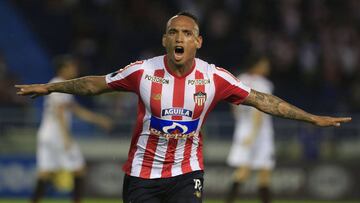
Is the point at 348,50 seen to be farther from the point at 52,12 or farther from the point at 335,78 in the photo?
the point at 52,12

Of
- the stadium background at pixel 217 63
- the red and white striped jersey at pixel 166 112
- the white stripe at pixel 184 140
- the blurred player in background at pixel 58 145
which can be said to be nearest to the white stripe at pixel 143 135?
the red and white striped jersey at pixel 166 112

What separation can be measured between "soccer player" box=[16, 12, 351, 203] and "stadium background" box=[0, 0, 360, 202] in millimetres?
8933

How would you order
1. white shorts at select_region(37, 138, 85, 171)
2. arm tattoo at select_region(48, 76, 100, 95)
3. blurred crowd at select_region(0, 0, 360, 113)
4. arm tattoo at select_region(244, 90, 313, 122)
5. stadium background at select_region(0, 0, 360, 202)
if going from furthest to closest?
1. blurred crowd at select_region(0, 0, 360, 113)
2. stadium background at select_region(0, 0, 360, 202)
3. white shorts at select_region(37, 138, 85, 171)
4. arm tattoo at select_region(244, 90, 313, 122)
5. arm tattoo at select_region(48, 76, 100, 95)

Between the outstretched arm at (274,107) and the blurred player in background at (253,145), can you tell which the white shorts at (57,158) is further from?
the outstretched arm at (274,107)

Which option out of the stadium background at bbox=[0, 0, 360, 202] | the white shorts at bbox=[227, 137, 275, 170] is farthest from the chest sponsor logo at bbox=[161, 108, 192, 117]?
the stadium background at bbox=[0, 0, 360, 202]

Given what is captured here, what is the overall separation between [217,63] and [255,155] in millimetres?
→ 6386

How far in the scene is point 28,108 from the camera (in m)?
16.7

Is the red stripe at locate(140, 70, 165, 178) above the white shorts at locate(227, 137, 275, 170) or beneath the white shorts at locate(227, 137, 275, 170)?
beneath

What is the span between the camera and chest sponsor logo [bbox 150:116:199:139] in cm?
693

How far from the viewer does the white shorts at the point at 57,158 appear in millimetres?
13055

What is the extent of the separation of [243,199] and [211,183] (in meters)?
0.62

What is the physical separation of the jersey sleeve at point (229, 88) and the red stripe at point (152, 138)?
0.43 metres

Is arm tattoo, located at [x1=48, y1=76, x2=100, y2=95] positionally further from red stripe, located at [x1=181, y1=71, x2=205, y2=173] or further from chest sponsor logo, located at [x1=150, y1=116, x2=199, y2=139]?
red stripe, located at [x1=181, y1=71, x2=205, y2=173]

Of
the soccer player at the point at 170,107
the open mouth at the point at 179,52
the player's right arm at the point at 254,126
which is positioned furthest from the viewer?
the player's right arm at the point at 254,126
